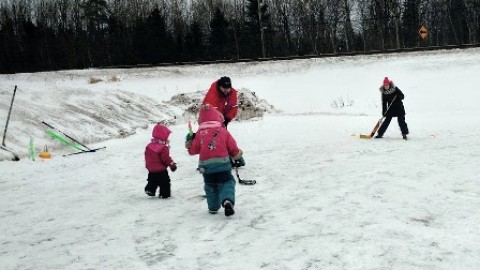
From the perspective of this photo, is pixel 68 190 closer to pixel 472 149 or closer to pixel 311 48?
pixel 472 149

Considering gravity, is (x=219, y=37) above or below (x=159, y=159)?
above

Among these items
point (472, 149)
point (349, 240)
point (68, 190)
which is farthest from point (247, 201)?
point (472, 149)

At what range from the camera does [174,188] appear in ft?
25.4

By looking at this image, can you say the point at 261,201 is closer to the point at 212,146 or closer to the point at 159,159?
the point at 212,146

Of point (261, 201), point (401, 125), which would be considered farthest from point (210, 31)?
point (261, 201)

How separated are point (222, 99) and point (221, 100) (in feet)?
0.09

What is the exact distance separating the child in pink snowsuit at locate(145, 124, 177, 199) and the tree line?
4368 cm

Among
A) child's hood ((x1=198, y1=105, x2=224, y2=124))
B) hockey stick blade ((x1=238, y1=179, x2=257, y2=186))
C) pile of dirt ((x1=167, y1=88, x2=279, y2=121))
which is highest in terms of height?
child's hood ((x1=198, y1=105, x2=224, y2=124))

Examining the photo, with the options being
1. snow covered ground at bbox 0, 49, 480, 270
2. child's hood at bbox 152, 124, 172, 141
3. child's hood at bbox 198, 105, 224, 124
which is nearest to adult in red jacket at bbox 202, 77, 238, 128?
snow covered ground at bbox 0, 49, 480, 270

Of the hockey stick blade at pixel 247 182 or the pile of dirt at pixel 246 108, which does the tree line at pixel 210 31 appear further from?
the hockey stick blade at pixel 247 182

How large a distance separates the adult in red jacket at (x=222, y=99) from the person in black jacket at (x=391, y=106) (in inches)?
208

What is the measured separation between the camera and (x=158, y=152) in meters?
6.77

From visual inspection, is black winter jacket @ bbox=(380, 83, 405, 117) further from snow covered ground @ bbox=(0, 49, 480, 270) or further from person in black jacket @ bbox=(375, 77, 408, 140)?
snow covered ground @ bbox=(0, 49, 480, 270)

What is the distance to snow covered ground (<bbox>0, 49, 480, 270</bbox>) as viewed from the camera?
4.28 m
